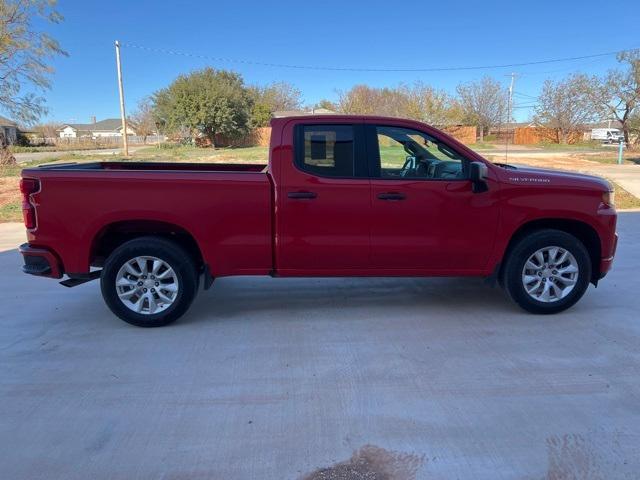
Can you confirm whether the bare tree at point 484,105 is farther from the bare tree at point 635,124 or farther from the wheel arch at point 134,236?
the wheel arch at point 134,236

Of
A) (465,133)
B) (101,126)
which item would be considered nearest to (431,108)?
(465,133)

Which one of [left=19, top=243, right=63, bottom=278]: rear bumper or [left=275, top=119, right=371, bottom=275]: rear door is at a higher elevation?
[left=275, top=119, right=371, bottom=275]: rear door

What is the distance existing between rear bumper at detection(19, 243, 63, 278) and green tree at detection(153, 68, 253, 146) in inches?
1698

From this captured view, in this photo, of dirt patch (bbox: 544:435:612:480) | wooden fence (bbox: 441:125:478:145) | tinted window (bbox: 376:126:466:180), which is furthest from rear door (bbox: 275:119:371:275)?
wooden fence (bbox: 441:125:478:145)

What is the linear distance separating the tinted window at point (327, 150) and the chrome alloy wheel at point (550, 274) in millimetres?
1951

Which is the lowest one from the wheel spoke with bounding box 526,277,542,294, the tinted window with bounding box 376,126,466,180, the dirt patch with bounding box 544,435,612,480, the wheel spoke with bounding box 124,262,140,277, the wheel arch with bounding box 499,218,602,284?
the dirt patch with bounding box 544,435,612,480

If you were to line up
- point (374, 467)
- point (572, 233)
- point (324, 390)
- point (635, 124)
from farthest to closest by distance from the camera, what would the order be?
1. point (635, 124)
2. point (572, 233)
3. point (324, 390)
4. point (374, 467)

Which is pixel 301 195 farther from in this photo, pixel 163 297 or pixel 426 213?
pixel 163 297

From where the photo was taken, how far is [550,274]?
193 inches

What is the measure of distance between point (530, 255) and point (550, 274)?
0.99 feet

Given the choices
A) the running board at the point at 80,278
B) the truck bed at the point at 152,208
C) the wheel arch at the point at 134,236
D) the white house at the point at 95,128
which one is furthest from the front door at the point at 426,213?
the white house at the point at 95,128

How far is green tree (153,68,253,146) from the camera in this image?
1795 inches

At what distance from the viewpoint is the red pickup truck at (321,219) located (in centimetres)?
448

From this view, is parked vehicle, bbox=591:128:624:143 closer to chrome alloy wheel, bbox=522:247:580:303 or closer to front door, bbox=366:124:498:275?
chrome alloy wheel, bbox=522:247:580:303
